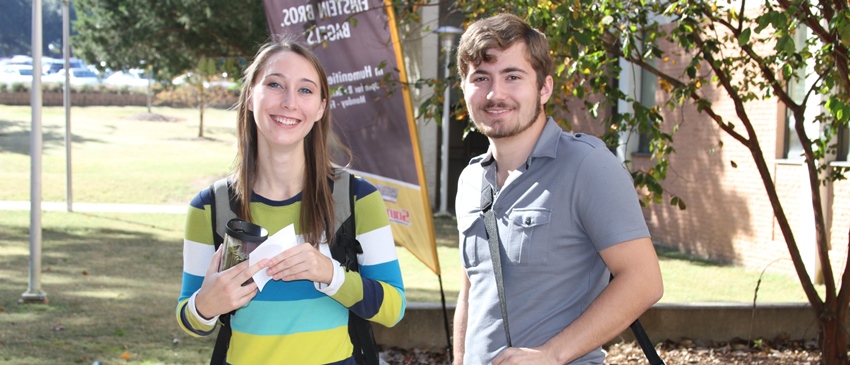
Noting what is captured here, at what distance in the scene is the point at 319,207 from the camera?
2.63m

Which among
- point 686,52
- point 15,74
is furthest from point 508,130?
point 15,74

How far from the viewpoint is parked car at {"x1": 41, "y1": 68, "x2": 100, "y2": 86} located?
44.9 metres

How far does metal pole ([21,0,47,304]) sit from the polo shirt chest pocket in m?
7.33

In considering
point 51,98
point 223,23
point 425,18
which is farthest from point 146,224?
point 51,98

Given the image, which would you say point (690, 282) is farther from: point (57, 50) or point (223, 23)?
point (57, 50)

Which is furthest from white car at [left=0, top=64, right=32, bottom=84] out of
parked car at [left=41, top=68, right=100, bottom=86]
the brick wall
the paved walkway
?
the brick wall

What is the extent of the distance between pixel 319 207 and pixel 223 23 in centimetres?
1598

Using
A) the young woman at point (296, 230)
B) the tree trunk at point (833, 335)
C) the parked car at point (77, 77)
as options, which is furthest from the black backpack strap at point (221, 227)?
the parked car at point (77, 77)

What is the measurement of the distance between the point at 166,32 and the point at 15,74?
27.5 metres

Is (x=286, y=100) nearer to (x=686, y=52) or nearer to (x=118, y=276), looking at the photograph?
(x=686, y=52)

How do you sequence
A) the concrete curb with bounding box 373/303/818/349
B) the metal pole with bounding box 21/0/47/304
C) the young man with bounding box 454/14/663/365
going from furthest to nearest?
1. the metal pole with bounding box 21/0/47/304
2. the concrete curb with bounding box 373/303/818/349
3. the young man with bounding box 454/14/663/365

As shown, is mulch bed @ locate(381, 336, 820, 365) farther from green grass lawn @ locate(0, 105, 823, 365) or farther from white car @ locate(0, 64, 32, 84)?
white car @ locate(0, 64, 32, 84)

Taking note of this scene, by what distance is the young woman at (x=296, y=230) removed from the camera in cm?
258

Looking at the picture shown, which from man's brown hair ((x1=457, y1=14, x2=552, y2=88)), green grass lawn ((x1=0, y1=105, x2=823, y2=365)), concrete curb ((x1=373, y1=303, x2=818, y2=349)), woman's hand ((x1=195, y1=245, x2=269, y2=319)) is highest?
man's brown hair ((x1=457, y1=14, x2=552, y2=88))
